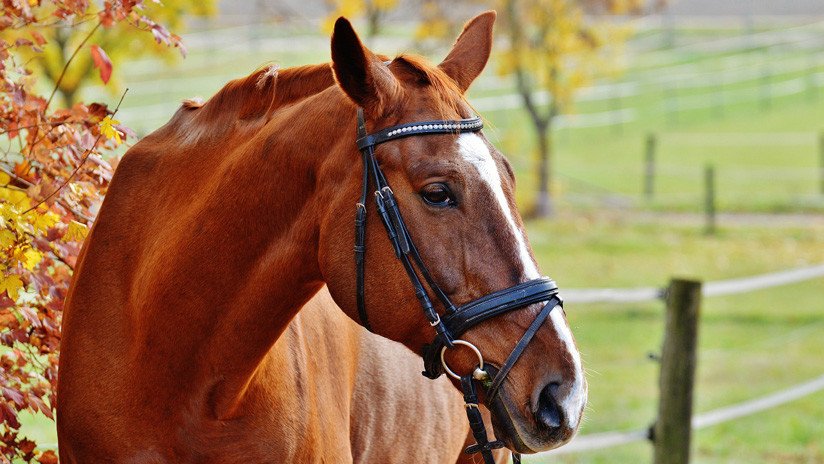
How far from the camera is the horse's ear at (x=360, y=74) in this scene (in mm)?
2303

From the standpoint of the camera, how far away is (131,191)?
278cm

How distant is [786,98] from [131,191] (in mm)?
30116

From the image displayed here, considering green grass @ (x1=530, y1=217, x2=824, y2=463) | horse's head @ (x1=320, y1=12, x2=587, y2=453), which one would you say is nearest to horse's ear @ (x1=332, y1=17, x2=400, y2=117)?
horse's head @ (x1=320, y1=12, x2=587, y2=453)

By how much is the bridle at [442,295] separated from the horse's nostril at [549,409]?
3.7 inches

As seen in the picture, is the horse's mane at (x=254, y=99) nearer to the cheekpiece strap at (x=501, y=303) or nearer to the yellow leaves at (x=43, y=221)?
the yellow leaves at (x=43, y=221)

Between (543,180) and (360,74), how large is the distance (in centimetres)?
1507

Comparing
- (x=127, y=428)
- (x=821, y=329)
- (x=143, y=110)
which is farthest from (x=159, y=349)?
(x=143, y=110)

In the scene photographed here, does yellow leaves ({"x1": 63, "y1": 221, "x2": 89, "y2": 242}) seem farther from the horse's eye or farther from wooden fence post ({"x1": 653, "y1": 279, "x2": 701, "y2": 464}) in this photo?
wooden fence post ({"x1": 653, "y1": 279, "x2": 701, "y2": 464})

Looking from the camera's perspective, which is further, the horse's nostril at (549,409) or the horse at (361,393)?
the horse at (361,393)

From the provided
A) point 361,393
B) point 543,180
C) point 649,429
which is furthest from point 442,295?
point 543,180

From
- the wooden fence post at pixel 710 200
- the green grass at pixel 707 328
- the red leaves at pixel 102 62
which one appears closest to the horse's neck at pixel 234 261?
the red leaves at pixel 102 62

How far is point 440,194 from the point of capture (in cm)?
232

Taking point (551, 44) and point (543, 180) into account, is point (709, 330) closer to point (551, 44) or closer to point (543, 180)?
point (543, 180)

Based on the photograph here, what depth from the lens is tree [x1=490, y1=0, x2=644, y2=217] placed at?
16.8 m
